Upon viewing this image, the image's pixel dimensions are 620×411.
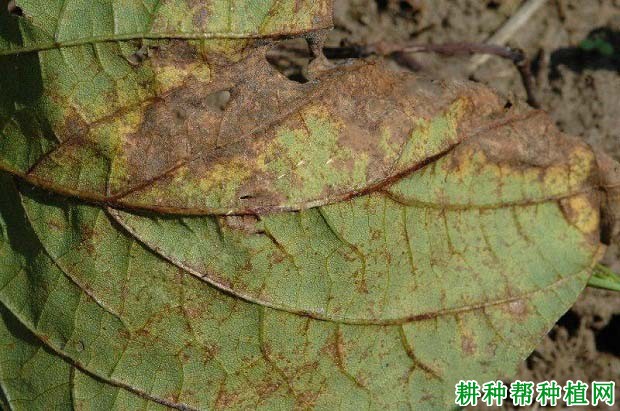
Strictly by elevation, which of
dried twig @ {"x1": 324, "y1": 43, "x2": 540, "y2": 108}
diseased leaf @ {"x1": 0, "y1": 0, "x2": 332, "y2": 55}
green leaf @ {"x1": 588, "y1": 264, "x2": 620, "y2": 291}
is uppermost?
dried twig @ {"x1": 324, "y1": 43, "x2": 540, "y2": 108}

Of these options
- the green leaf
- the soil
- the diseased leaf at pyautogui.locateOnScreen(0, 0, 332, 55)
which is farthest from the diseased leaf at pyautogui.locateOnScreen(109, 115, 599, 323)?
the soil

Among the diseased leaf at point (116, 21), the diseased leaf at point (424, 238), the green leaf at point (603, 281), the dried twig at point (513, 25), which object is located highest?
the dried twig at point (513, 25)

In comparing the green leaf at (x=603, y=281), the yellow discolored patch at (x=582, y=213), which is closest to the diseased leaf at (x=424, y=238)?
the yellow discolored patch at (x=582, y=213)

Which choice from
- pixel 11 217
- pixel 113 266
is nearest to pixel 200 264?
pixel 113 266

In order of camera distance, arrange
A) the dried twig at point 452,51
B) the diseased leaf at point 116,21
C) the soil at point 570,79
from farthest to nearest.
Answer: the soil at point 570,79 → the dried twig at point 452,51 → the diseased leaf at point 116,21

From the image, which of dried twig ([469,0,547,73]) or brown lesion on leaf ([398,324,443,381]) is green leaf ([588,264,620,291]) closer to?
brown lesion on leaf ([398,324,443,381])

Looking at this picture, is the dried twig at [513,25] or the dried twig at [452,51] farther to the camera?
the dried twig at [513,25]

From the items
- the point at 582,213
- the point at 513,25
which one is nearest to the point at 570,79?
the point at 513,25

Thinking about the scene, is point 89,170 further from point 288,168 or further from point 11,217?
point 288,168

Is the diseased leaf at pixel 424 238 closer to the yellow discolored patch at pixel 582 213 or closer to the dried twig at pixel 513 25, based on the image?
the yellow discolored patch at pixel 582 213
